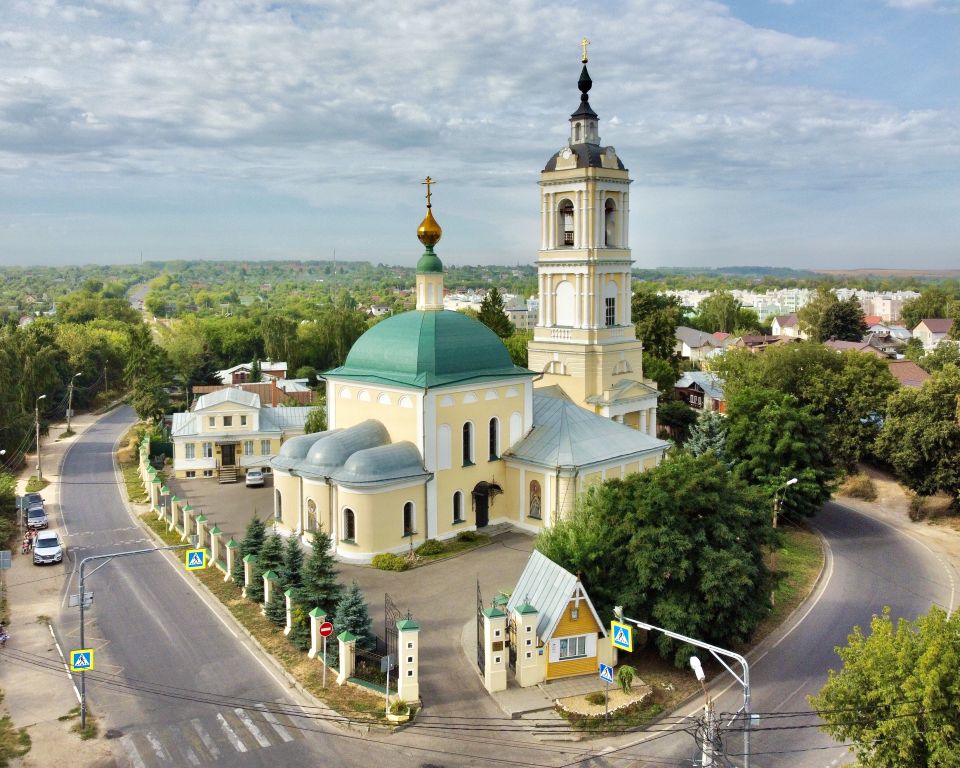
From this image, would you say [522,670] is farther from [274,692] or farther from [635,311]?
[635,311]

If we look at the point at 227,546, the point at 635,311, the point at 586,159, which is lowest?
the point at 227,546

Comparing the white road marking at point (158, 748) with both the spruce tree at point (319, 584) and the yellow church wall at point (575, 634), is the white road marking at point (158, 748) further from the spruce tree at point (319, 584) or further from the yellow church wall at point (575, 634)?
the yellow church wall at point (575, 634)

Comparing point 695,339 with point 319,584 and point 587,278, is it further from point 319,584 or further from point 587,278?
point 319,584

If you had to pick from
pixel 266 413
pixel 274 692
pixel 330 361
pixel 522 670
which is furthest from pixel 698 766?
pixel 330 361

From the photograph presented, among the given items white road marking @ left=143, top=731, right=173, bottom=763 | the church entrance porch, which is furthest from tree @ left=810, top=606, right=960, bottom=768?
the church entrance porch

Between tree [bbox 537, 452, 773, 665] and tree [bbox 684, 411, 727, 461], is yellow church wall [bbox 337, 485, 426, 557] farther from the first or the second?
tree [bbox 684, 411, 727, 461]

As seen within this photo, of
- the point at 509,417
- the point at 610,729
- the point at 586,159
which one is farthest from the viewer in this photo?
the point at 586,159

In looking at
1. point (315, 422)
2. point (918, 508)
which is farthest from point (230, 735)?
point (918, 508)
